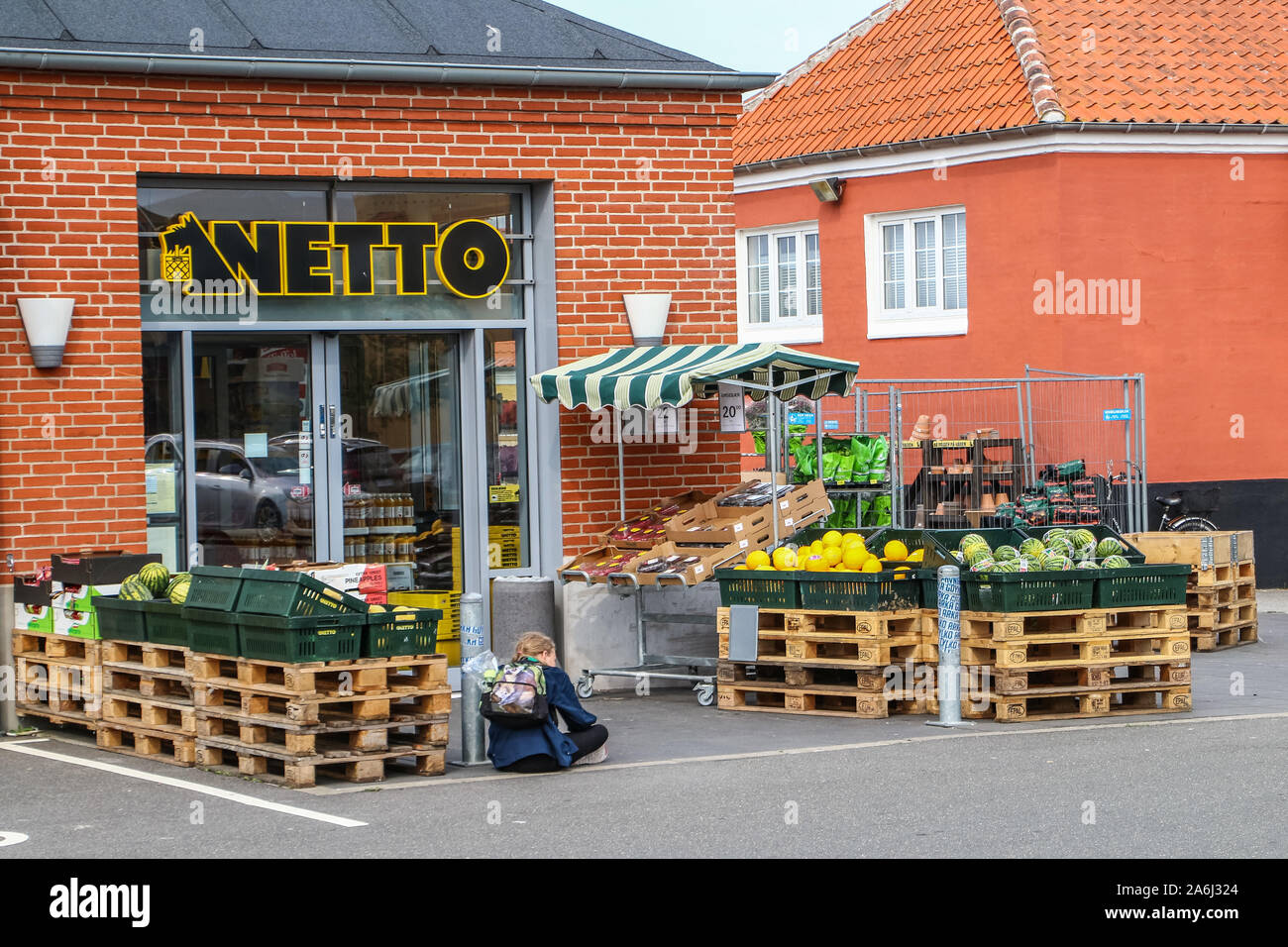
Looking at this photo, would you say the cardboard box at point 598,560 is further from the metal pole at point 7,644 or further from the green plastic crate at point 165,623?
the metal pole at point 7,644

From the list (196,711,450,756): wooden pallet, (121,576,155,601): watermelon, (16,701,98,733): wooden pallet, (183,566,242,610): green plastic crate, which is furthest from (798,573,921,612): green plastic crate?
(16,701,98,733): wooden pallet

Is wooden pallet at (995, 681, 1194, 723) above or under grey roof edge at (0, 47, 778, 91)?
under

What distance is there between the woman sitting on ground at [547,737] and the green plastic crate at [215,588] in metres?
1.69

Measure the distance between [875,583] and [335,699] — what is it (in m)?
3.78

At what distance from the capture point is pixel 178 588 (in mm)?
10922

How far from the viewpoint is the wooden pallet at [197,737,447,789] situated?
966 centimetres

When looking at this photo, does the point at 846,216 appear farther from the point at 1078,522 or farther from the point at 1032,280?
the point at 1078,522

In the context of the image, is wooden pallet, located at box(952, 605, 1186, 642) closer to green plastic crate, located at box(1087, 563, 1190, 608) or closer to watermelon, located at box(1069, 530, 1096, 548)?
green plastic crate, located at box(1087, 563, 1190, 608)

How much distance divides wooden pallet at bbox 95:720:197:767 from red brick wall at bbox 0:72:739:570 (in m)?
1.86

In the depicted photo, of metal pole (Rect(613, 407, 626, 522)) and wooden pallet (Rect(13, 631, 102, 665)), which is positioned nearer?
wooden pallet (Rect(13, 631, 102, 665))

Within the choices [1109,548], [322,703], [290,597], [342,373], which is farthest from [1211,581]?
[290,597]

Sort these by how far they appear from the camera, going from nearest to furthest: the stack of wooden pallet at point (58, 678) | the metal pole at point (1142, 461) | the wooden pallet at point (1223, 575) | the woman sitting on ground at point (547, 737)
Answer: the woman sitting on ground at point (547, 737), the stack of wooden pallet at point (58, 678), the wooden pallet at point (1223, 575), the metal pole at point (1142, 461)

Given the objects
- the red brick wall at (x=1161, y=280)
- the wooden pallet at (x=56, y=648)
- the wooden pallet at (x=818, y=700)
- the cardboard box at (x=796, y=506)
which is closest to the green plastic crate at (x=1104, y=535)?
the cardboard box at (x=796, y=506)

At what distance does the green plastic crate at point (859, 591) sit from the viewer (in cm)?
1168
